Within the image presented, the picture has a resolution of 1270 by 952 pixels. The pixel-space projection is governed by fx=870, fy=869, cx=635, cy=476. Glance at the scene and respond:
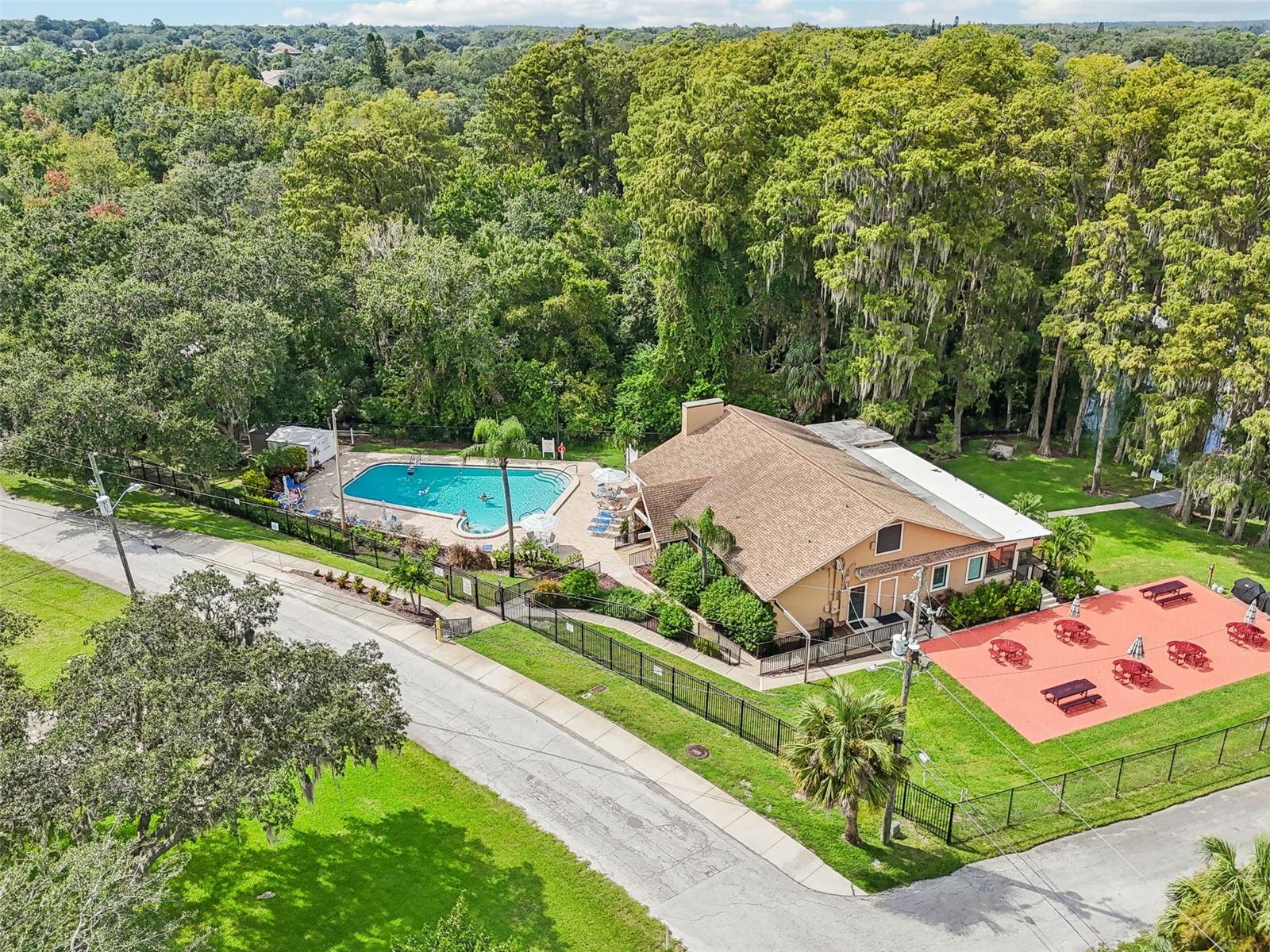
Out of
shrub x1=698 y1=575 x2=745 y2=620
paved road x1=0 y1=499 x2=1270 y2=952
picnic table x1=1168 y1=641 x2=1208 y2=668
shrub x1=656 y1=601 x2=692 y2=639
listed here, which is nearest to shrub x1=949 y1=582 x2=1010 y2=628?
picnic table x1=1168 y1=641 x2=1208 y2=668

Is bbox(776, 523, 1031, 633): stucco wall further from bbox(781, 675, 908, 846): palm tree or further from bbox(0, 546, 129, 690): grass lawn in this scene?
bbox(0, 546, 129, 690): grass lawn

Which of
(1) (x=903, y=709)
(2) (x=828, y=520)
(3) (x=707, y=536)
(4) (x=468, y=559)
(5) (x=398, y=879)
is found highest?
A: (1) (x=903, y=709)

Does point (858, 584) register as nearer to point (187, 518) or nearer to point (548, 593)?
point (548, 593)

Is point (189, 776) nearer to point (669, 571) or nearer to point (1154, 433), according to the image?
point (669, 571)

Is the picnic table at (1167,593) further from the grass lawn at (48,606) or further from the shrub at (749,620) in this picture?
the grass lawn at (48,606)

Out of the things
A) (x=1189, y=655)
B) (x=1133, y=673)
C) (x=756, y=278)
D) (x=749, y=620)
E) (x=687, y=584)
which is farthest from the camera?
(x=756, y=278)

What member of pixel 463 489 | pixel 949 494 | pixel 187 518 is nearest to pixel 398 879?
pixel 187 518

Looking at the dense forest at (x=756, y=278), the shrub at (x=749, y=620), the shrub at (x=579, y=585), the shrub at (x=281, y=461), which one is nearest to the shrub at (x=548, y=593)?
the shrub at (x=579, y=585)
